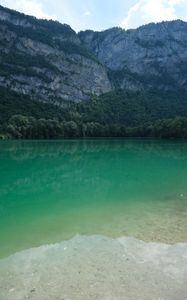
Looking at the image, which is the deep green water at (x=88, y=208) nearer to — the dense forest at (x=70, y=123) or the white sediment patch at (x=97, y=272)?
the white sediment patch at (x=97, y=272)

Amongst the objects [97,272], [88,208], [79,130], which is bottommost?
[79,130]

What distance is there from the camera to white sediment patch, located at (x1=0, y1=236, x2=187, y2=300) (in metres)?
7.22

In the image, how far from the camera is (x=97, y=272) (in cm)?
833

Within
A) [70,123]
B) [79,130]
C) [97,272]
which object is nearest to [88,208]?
[97,272]

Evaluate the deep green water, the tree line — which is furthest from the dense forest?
the deep green water

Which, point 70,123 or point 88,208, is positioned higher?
point 88,208

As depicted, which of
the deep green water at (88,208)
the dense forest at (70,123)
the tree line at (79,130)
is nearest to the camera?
the deep green water at (88,208)

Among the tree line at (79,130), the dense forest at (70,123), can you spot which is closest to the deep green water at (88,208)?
the dense forest at (70,123)

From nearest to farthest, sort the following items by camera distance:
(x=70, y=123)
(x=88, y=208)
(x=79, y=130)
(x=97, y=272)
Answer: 1. (x=97, y=272)
2. (x=88, y=208)
3. (x=70, y=123)
4. (x=79, y=130)

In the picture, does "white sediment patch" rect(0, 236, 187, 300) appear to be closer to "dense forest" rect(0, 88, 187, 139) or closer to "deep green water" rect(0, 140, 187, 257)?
"deep green water" rect(0, 140, 187, 257)

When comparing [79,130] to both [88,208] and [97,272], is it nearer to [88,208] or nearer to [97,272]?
[88,208]

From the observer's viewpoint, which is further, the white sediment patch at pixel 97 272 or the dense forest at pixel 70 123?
the dense forest at pixel 70 123

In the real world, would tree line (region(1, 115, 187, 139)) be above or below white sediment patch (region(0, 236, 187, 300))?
below

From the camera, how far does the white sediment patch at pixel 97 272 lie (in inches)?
284
